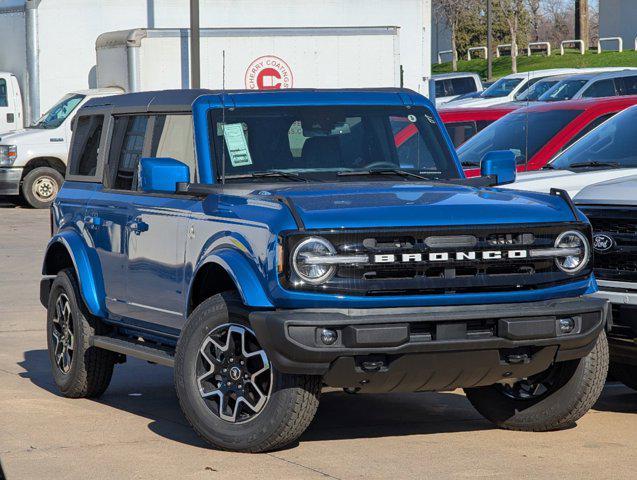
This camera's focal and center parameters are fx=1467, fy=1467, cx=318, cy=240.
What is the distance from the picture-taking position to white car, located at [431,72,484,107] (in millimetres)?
43312

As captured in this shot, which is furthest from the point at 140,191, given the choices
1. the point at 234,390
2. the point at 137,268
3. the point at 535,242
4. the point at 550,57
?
the point at 550,57

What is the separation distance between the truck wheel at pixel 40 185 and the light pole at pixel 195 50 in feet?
11.5

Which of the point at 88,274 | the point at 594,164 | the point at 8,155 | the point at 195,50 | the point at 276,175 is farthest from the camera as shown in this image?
the point at 8,155

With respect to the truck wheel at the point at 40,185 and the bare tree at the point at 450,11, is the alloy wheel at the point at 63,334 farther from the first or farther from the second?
the bare tree at the point at 450,11

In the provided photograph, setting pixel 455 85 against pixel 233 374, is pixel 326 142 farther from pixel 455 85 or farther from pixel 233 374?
pixel 455 85

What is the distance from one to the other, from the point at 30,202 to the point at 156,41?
13.2 ft

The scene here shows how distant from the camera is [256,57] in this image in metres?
25.1

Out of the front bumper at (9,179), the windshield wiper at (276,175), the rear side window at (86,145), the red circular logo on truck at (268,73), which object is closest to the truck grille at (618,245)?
the windshield wiper at (276,175)

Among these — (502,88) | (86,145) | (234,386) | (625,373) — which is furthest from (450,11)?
(234,386)

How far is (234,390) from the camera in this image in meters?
7.05

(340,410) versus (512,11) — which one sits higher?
(512,11)

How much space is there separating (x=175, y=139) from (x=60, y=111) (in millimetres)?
17750

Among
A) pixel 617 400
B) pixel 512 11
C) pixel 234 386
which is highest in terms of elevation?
pixel 512 11

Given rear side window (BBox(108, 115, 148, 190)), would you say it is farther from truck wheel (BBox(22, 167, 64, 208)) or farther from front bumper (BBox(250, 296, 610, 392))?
truck wheel (BBox(22, 167, 64, 208))
